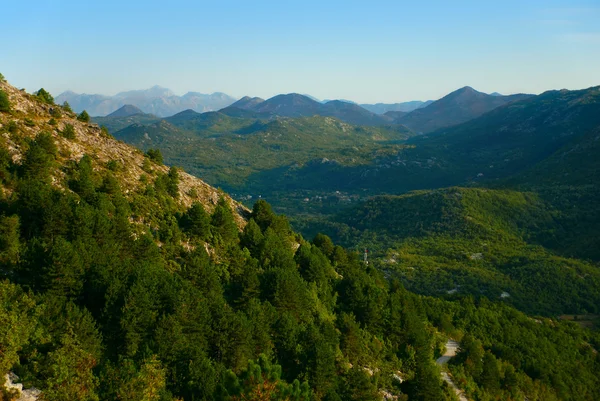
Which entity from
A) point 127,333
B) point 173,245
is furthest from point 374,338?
point 127,333

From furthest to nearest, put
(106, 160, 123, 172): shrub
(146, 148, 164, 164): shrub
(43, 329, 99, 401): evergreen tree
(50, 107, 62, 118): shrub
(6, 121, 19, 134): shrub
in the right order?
(146, 148, 164, 164): shrub → (50, 107, 62, 118): shrub → (106, 160, 123, 172): shrub → (6, 121, 19, 134): shrub → (43, 329, 99, 401): evergreen tree

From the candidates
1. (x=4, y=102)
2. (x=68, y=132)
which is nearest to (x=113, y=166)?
(x=68, y=132)

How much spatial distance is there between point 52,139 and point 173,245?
1967cm

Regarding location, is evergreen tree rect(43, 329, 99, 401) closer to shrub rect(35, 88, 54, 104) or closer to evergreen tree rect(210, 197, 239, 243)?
evergreen tree rect(210, 197, 239, 243)

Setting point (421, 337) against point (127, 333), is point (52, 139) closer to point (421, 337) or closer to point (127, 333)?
point (127, 333)

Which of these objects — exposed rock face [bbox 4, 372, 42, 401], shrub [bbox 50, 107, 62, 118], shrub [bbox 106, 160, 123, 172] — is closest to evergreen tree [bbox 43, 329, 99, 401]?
exposed rock face [bbox 4, 372, 42, 401]

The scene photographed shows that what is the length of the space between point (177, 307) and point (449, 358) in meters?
41.2

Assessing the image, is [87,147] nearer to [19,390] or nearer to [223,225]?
[223,225]

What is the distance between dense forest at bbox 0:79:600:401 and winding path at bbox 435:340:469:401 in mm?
1105

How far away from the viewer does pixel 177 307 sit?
33.8m

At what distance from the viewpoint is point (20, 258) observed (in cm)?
3425

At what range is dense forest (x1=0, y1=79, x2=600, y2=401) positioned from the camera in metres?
26.8

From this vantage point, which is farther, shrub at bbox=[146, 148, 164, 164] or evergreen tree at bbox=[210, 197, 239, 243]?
shrub at bbox=[146, 148, 164, 164]

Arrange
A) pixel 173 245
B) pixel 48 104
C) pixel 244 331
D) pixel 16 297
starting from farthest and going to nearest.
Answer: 1. pixel 48 104
2. pixel 173 245
3. pixel 244 331
4. pixel 16 297
